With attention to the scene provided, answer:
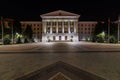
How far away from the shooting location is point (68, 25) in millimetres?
87500

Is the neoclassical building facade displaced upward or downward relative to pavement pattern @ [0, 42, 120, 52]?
upward

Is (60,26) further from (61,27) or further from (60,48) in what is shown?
(60,48)

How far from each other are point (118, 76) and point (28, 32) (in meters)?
64.5

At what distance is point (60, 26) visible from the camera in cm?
8769

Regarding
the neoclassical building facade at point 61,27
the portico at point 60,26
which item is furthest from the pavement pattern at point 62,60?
the neoclassical building facade at point 61,27

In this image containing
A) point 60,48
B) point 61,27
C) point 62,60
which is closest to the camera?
point 62,60

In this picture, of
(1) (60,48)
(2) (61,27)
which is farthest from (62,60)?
(2) (61,27)

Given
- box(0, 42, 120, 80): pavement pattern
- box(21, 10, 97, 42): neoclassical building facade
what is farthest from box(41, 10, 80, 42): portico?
box(0, 42, 120, 80): pavement pattern

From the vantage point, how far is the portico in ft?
277

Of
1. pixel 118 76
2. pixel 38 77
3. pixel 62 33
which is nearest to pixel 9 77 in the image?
pixel 38 77

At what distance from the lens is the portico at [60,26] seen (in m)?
84.5

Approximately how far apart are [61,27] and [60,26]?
0.85 metres

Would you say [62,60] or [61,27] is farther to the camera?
[61,27]

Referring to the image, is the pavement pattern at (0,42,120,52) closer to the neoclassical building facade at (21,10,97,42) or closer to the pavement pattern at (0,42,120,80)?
the pavement pattern at (0,42,120,80)
